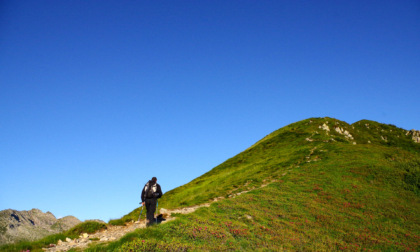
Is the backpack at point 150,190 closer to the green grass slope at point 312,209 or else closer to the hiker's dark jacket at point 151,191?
the hiker's dark jacket at point 151,191

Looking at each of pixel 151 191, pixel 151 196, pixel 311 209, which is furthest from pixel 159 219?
pixel 311 209

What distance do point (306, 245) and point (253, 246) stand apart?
14.0 ft

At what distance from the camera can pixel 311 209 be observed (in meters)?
26.1

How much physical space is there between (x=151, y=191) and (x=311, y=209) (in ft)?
53.4

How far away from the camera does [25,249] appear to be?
47.4 feet

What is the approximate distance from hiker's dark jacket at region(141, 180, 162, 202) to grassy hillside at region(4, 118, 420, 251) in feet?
8.55

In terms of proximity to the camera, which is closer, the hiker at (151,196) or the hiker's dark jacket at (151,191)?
the hiker at (151,196)

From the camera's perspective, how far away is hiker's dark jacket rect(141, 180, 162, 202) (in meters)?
19.9

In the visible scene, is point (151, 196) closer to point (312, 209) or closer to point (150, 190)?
point (150, 190)

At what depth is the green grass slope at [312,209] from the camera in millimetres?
16938

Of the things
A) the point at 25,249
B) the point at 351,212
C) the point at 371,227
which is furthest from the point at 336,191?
the point at 25,249

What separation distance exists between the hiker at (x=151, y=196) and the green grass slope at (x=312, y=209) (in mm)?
2290

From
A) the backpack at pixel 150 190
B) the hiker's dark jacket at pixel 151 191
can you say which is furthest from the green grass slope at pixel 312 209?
the backpack at pixel 150 190

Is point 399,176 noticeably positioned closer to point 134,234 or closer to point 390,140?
point 134,234
